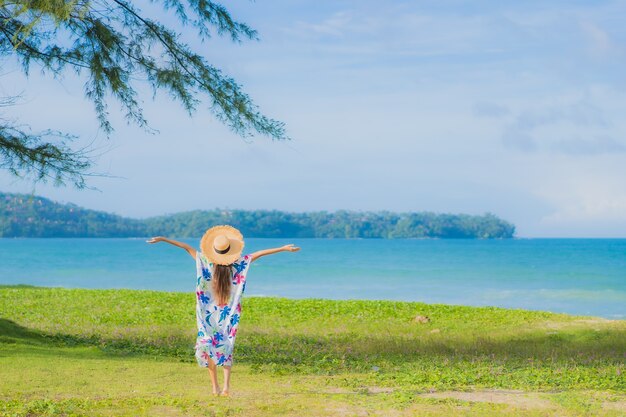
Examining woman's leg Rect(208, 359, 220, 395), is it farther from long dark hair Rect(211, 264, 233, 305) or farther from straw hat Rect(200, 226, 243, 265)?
straw hat Rect(200, 226, 243, 265)

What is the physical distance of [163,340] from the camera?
14.3 m

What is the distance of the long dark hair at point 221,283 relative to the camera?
827 centimetres

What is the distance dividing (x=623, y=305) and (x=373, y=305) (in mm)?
25149

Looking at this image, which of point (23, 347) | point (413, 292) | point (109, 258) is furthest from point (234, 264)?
point (109, 258)

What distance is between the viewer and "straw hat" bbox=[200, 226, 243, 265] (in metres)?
8.19

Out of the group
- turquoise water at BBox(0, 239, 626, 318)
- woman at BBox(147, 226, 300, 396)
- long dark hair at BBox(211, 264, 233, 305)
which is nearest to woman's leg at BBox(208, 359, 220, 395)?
woman at BBox(147, 226, 300, 396)

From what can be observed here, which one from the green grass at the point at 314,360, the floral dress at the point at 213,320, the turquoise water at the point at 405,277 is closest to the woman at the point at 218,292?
the floral dress at the point at 213,320

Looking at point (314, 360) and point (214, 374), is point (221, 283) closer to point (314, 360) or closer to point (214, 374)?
point (214, 374)

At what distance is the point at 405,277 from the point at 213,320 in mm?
59461

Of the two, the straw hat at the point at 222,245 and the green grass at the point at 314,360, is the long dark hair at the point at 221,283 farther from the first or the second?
the green grass at the point at 314,360

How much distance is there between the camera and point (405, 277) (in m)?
67.0

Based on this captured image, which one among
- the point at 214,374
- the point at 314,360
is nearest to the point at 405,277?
the point at 314,360

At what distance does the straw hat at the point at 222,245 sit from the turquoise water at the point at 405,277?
30296 millimetres

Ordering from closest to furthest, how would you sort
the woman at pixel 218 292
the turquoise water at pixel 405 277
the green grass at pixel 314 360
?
the green grass at pixel 314 360, the woman at pixel 218 292, the turquoise water at pixel 405 277
